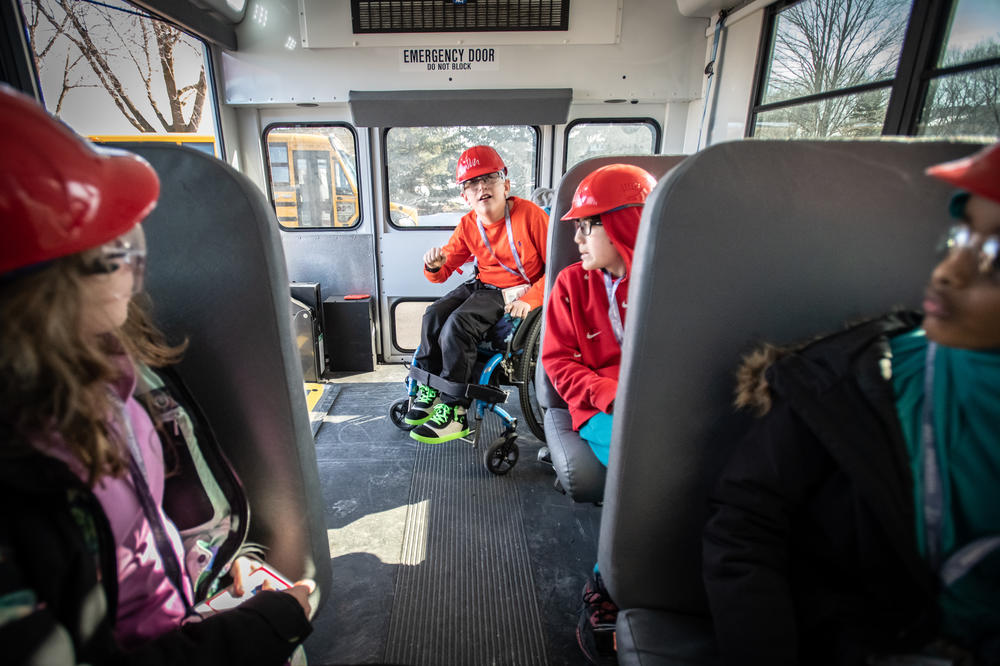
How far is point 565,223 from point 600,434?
3.15ft

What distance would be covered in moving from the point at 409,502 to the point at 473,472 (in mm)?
447

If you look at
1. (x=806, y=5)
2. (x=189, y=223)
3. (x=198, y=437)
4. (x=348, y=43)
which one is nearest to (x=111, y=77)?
(x=348, y=43)

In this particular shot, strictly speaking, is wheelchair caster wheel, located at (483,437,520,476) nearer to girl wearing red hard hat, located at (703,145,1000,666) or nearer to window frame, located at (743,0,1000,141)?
girl wearing red hard hat, located at (703,145,1000,666)

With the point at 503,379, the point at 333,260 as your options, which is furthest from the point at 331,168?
the point at 503,379

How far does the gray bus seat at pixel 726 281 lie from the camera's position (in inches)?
36.6

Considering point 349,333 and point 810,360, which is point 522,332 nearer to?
point 810,360

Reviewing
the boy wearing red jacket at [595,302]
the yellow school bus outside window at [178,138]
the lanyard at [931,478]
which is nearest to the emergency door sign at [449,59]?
the yellow school bus outside window at [178,138]

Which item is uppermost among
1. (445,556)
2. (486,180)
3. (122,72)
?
(122,72)

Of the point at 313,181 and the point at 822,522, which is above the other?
the point at 313,181

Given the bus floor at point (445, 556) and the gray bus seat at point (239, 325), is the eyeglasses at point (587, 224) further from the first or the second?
the bus floor at point (445, 556)

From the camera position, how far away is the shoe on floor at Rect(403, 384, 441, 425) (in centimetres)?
292

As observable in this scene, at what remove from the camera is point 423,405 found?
9.68ft

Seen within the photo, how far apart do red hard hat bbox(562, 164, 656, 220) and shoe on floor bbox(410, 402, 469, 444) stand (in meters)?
1.65

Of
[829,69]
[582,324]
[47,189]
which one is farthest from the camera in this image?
[829,69]
